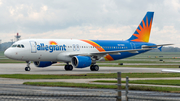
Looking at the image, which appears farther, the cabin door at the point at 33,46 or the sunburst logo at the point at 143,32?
the sunburst logo at the point at 143,32

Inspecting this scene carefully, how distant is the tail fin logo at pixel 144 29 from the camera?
52622 mm

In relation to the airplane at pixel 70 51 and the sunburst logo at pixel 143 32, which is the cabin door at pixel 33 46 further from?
the sunburst logo at pixel 143 32

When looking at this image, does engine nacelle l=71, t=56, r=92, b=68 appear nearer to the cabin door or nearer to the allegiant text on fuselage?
the allegiant text on fuselage

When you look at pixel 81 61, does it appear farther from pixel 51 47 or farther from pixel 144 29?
pixel 144 29

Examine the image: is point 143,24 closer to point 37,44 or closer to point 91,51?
point 91,51

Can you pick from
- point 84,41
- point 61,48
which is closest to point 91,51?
point 84,41

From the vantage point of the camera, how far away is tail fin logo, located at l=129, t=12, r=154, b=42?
52622mm

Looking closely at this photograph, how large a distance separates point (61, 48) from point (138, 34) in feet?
50.7

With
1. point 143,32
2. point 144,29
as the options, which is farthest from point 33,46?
point 144,29

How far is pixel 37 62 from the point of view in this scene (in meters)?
45.3

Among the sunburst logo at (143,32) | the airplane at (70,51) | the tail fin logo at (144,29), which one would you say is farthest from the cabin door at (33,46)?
the sunburst logo at (143,32)

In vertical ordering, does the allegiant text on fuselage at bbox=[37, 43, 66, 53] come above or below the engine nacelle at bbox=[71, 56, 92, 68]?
above

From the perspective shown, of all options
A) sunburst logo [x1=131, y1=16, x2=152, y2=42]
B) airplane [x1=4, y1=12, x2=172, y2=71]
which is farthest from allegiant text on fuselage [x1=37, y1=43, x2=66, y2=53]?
sunburst logo [x1=131, y1=16, x2=152, y2=42]

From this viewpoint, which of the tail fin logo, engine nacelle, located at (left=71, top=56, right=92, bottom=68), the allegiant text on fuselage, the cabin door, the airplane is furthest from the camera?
the tail fin logo
